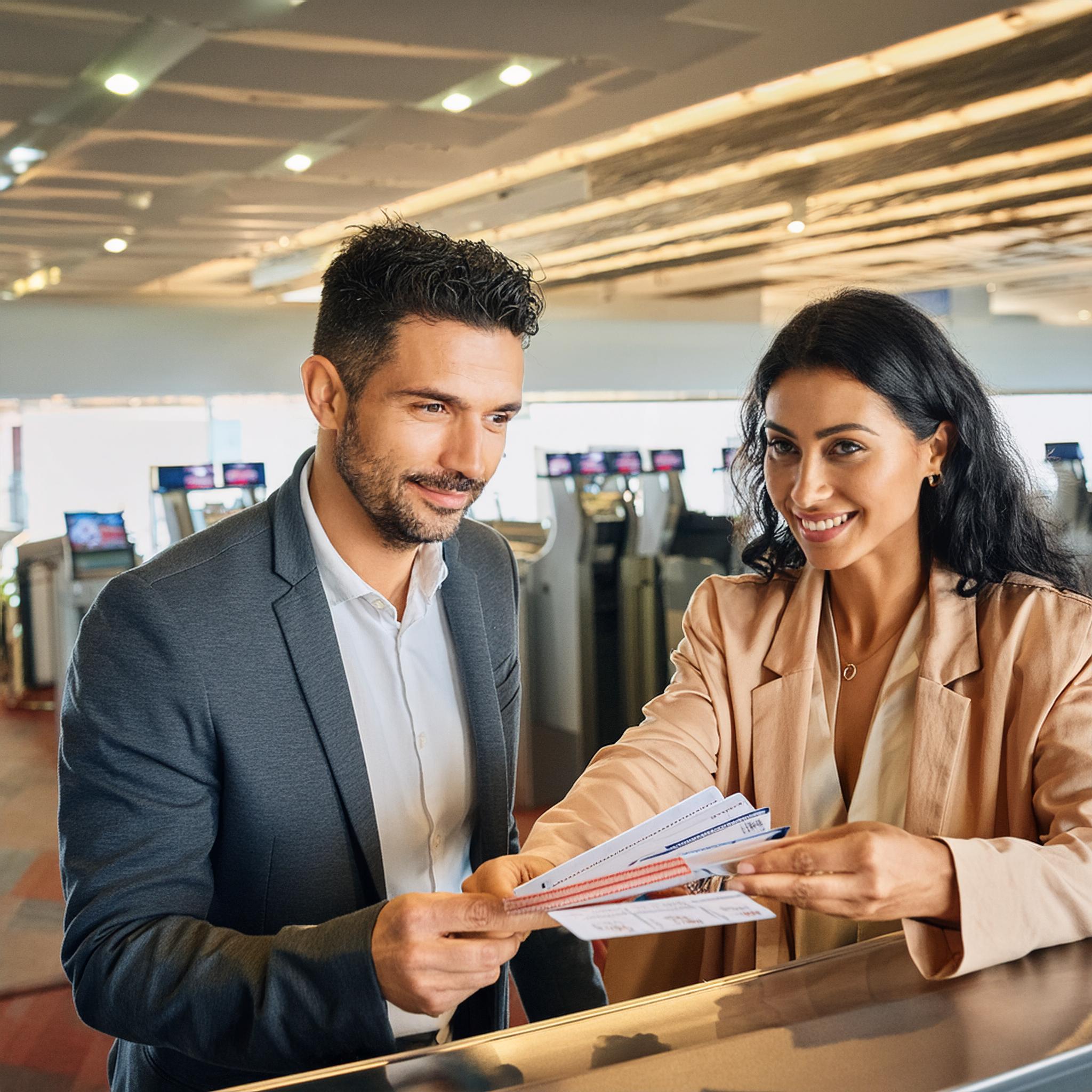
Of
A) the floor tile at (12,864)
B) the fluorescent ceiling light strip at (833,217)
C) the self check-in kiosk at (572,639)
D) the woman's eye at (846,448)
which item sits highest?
the fluorescent ceiling light strip at (833,217)

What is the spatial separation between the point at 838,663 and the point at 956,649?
0.18 m

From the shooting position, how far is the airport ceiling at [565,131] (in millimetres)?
4648

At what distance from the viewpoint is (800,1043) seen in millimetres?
908

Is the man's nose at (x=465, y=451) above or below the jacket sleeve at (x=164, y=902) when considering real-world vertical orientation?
above

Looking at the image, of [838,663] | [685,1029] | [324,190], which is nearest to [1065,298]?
[324,190]

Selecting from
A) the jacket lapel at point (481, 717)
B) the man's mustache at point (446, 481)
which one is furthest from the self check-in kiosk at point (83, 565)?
the man's mustache at point (446, 481)

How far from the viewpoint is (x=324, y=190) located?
741cm

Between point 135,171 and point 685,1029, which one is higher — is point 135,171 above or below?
above

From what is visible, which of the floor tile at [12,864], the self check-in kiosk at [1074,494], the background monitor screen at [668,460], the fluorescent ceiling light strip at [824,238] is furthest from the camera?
the fluorescent ceiling light strip at [824,238]

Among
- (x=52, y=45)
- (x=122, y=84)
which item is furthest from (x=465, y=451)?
(x=122, y=84)

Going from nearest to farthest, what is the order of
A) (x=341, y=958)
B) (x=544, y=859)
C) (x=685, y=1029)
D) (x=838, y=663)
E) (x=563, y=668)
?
(x=685, y=1029) < (x=341, y=958) < (x=544, y=859) < (x=838, y=663) < (x=563, y=668)

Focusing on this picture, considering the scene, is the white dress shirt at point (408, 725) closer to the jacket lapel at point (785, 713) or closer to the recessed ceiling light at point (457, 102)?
the jacket lapel at point (785, 713)

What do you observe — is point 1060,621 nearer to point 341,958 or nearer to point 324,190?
point 341,958

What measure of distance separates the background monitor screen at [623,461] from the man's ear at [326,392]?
592 centimetres
